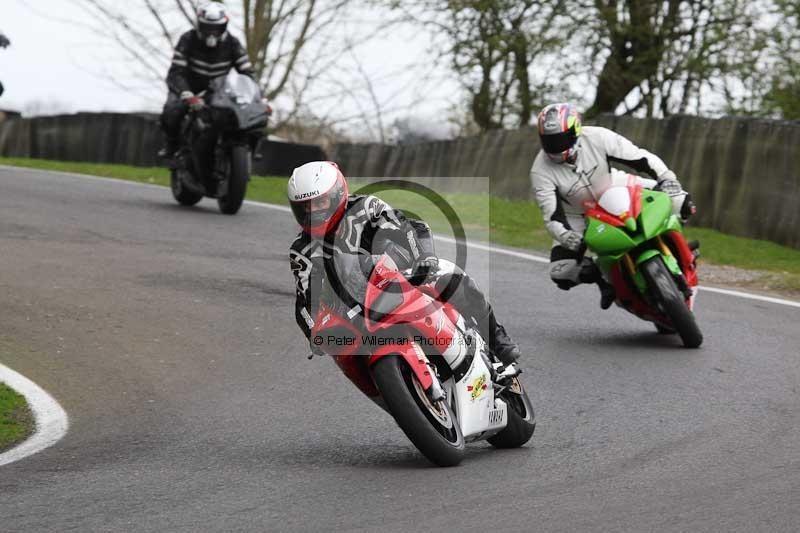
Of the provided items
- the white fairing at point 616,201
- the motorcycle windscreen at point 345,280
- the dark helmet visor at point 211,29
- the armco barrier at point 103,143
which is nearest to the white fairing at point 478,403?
the motorcycle windscreen at point 345,280

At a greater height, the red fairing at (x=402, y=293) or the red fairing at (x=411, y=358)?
the red fairing at (x=402, y=293)

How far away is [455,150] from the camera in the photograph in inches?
869

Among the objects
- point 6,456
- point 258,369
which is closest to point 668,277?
point 258,369

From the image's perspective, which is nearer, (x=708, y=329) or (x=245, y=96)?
(x=708, y=329)

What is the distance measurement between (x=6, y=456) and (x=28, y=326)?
9.62 ft

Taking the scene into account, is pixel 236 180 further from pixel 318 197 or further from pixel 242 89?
pixel 318 197

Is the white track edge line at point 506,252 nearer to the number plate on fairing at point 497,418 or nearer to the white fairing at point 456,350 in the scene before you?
the number plate on fairing at point 497,418

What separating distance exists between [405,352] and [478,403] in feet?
2.00

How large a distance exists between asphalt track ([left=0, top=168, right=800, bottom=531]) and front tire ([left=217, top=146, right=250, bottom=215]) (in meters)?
1.79

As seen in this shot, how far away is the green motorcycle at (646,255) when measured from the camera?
8.75 meters

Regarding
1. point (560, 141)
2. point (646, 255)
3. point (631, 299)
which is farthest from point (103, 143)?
point (646, 255)

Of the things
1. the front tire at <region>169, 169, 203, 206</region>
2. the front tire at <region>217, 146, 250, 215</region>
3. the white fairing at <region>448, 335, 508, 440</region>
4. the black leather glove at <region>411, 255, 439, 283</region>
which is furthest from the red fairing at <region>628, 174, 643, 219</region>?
the front tire at <region>169, 169, 203, 206</region>

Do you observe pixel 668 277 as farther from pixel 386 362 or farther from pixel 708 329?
pixel 386 362

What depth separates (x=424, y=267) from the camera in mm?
5648
